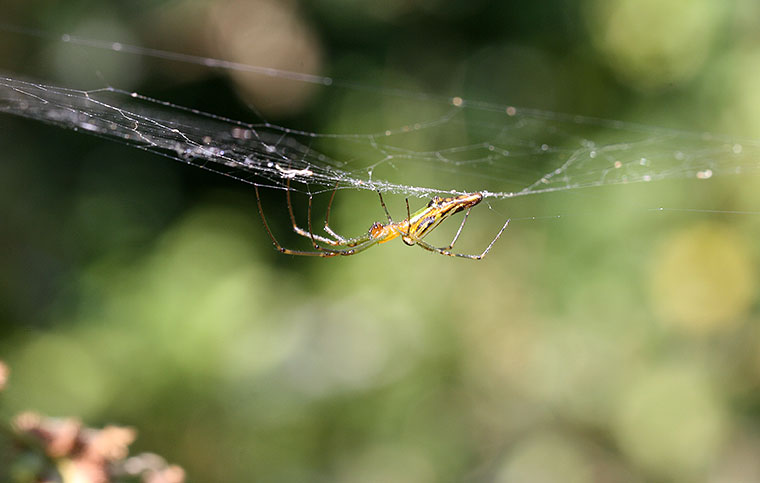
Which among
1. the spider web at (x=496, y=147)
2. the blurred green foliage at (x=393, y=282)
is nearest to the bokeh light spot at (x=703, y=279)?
the blurred green foliage at (x=393, y=282)

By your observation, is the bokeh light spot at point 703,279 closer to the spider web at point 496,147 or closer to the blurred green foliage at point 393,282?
the blurred green foliage at point 393,282

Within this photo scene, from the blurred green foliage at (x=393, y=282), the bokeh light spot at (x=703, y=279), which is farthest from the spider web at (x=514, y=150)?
the bokeh light spot at (x=703, y=279)

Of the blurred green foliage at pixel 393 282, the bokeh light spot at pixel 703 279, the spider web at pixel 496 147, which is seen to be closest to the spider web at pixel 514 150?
the spider web at pixel 496 147

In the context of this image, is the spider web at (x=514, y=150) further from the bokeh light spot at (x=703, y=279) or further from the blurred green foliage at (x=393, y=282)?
the bokeh light spot at (x=703, y=279)

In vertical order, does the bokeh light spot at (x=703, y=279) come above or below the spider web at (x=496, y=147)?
below

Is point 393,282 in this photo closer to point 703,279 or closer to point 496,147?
point 496,147

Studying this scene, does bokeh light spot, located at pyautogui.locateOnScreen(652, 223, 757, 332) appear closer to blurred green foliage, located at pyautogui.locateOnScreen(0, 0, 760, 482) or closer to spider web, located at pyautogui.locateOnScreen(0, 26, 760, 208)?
blurred green foliage, located at pyautogui.locateOnScreen(0, 0, 760, 482)

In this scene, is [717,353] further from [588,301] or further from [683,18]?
[683,18]

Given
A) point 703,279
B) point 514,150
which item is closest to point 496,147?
point 514,150

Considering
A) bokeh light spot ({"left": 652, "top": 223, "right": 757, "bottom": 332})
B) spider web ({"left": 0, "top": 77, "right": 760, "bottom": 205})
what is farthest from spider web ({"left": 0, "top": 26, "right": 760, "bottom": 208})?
bokeh light spot ({"left": 652, "top": 223, "right": 757, "bottom": 332})

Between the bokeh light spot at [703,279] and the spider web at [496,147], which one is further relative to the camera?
the bokeh light spot at [703,279]
